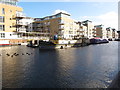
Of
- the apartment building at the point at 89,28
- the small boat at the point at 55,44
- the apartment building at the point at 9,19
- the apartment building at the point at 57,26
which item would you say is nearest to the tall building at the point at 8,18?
the apartment building at the point at 9,19

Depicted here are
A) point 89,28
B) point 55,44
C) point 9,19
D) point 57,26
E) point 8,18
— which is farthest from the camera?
point 89,28

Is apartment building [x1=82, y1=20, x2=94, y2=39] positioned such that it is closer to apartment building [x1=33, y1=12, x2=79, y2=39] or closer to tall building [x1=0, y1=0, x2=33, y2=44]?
apartment building [x1=33, y1=12, x2=79, y2=39]

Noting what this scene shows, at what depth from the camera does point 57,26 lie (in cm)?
10094

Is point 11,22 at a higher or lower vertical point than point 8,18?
lower

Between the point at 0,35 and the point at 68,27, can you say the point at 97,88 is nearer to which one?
the point at 0,35

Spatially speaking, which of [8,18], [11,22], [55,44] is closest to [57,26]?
[11,22]

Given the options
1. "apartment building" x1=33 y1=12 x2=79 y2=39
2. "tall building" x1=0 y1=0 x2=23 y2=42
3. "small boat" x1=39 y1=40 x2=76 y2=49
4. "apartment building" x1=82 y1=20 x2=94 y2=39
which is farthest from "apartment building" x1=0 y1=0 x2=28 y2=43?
"apartment building" x1=82 y1=20 x2=94 y2=39

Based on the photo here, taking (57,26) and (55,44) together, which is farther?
(57,26)

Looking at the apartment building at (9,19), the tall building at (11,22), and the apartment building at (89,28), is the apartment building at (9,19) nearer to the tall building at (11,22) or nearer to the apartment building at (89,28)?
the tall building at (11,22)

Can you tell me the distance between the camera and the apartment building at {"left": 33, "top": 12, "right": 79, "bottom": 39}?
323ft

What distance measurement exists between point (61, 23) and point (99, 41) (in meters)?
43.6

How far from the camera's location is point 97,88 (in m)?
14.0

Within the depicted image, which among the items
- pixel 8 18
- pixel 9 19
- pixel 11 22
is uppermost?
pixel 8 18

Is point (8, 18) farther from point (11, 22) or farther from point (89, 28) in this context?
point (89, 28)
